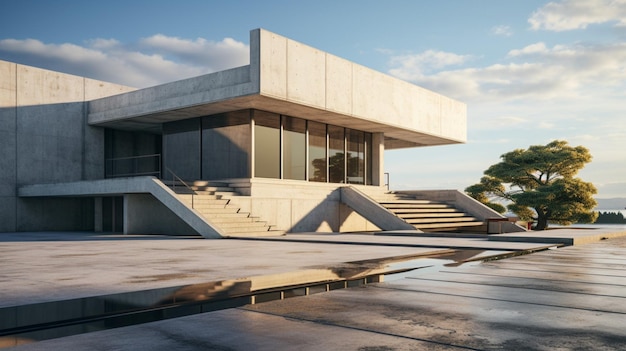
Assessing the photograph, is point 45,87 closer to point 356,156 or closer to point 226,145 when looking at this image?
point 226,145

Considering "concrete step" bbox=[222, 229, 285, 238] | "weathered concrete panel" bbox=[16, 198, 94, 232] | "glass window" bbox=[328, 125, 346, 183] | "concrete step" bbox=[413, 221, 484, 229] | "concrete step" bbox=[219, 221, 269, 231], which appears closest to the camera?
"concrete step" bbox=[222, 229, 285, 238]

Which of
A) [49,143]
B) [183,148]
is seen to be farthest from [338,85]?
[49,143]

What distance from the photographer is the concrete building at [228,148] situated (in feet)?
77.6

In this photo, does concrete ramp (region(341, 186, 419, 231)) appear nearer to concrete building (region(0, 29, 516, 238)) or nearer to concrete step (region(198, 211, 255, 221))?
concrete building (region(0, 29, 516, 238))

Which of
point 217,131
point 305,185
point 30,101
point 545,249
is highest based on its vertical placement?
point 30,101

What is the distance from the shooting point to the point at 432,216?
2788cm

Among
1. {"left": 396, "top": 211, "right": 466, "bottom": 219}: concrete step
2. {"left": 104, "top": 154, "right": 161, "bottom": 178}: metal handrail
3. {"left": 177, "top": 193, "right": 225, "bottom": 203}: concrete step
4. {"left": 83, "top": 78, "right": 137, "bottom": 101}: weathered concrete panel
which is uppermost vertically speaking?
{"left": 83, "top": 78, "right": 137, "bottom": 101}: weathered concrete panel

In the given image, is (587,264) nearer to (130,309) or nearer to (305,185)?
(130,309)

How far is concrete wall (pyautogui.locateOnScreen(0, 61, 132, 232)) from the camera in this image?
29000 mm

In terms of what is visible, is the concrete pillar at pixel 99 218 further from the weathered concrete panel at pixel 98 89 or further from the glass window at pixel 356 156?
the glass window at pixel 356 156

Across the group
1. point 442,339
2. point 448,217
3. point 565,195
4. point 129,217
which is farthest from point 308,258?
point 565,195

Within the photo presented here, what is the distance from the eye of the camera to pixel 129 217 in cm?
2466

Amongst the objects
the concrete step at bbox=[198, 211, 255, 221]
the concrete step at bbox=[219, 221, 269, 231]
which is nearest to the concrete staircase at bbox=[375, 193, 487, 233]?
the concrete step at bbox=[219, 221, 269, 231]

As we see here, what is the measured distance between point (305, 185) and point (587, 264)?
18292mm
